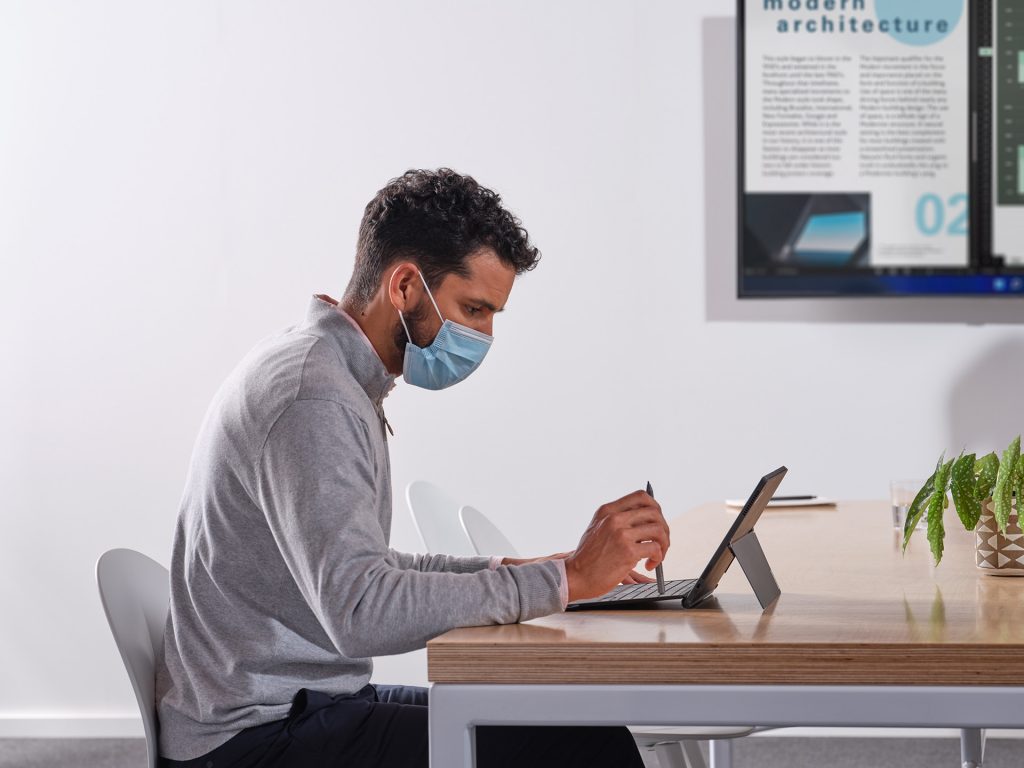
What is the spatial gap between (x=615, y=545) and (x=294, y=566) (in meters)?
0.34

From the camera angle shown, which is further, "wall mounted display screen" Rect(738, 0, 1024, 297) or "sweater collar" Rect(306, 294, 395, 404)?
"wall mounted display screen" Rect(738, 0, 1024, 297)

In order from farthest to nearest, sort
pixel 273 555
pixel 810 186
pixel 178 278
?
pixel 178 278
pixel 810 186
pixel 273 555

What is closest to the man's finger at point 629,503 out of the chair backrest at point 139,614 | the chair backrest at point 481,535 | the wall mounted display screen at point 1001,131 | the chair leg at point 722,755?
the chair backrest at point 139,614

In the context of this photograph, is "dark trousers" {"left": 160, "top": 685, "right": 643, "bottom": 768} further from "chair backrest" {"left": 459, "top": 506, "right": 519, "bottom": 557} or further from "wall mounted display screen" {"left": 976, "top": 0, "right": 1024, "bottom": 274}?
"wall mounted display screen" {"left": 976, "top": 0, "right": 1024, "bottom": 274}

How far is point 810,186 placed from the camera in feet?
11.0

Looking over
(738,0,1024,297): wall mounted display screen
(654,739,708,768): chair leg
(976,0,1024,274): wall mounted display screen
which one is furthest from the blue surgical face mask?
(976,0,1024,274): wall mounted display screen

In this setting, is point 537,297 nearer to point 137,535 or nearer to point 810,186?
point 810,186

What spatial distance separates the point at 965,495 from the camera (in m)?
1.41

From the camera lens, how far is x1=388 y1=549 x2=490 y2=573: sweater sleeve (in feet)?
5.36

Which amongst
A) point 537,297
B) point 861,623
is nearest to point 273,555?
point 861,623

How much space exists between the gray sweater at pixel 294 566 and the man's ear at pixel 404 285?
68 millimetres

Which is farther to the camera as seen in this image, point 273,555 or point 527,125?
point 527,125

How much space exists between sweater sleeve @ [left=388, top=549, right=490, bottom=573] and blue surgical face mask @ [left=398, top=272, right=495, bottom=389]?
25 cm

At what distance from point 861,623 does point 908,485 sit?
97 cm
